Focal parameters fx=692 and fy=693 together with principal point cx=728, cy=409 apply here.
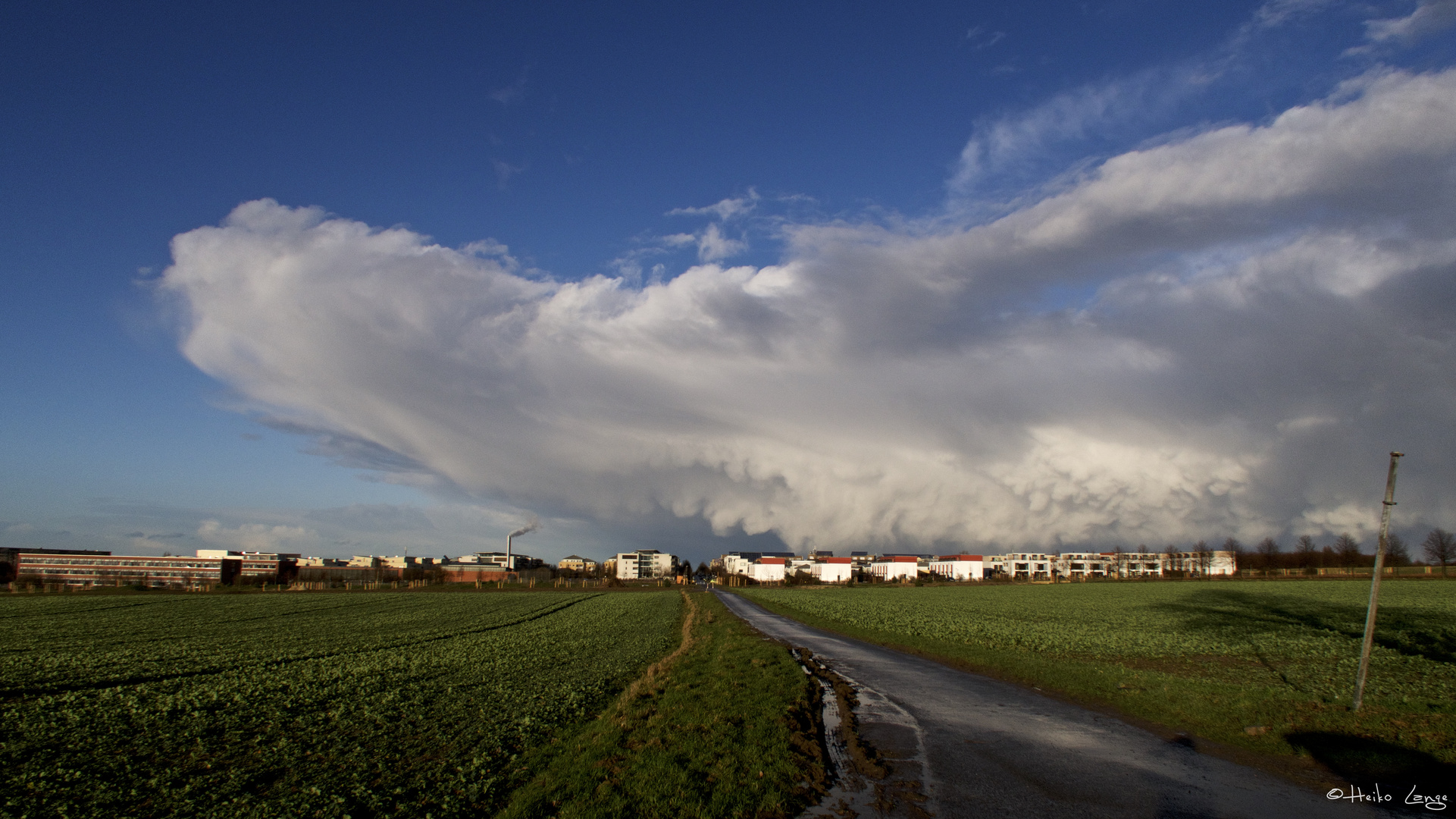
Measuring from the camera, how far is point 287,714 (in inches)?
725

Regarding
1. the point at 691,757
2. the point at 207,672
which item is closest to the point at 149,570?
the point at 207,672

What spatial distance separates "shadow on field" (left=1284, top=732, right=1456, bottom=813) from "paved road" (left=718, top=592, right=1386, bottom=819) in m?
1.64

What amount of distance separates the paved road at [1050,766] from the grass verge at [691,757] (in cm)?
199

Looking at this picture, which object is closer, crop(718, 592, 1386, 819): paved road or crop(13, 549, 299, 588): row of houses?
crop(718, 592, 1386, 819): paved road

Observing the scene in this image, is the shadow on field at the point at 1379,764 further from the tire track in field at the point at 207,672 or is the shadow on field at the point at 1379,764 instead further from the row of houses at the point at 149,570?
the row of houses at the point at 149,570

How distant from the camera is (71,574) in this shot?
14825cm

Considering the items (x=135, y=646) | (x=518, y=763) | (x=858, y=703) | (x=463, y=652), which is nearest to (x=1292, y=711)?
(x=858, y=703)

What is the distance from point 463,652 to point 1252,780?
1187 inches

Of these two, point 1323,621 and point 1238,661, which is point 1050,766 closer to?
point 1238,661

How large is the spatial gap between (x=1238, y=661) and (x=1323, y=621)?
26988mm

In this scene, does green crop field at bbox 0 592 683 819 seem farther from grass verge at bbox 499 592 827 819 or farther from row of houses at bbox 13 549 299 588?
row of houses at bbox 13 549 299 588

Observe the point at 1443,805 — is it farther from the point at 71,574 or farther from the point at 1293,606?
the point at 71,574

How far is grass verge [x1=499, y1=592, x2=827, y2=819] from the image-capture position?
11.5m

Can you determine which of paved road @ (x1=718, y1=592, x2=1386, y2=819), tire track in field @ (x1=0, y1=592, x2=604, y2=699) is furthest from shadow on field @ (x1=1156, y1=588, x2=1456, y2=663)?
tire track in field @ (x1=0, y1=592, x2=604, y2=699)
